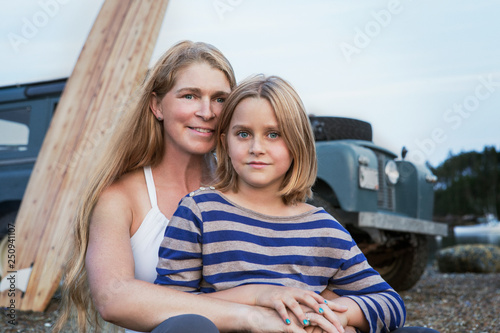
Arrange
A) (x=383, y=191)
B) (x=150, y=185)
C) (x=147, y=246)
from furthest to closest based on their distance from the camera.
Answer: (x=383, y=191)
(x=150, y=185)
(x=147, y=246)

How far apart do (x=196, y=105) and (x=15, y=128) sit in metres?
4.24

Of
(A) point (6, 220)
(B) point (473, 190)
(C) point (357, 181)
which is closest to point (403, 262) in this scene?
(C) point (357, 181)

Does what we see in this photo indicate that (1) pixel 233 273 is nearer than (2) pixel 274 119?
Yes

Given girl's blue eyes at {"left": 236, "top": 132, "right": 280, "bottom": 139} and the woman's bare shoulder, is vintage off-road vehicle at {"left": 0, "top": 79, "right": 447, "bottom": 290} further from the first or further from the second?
girl's blue eyes at {"left": 236, "top": 132, "right": 280, "bottom": 139}

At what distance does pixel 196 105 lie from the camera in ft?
5.87

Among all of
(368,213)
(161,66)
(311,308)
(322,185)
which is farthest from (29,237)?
(311,308)

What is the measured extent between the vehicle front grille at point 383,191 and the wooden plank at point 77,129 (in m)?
2.34

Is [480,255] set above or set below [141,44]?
below

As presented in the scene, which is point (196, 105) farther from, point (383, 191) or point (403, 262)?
point (403, 262)

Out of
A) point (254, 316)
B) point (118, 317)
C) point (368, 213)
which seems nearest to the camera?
point (254, 316)

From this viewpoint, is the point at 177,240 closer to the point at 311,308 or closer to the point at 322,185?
the point at 311,308

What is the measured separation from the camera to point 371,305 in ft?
4.45

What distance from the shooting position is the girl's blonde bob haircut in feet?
4.93

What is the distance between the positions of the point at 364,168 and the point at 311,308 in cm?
321
